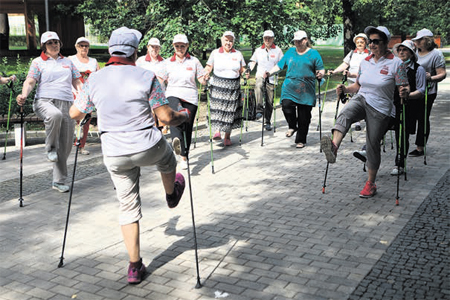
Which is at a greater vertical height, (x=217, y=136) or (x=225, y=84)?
(x=225, y=84)

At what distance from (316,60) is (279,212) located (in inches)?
183

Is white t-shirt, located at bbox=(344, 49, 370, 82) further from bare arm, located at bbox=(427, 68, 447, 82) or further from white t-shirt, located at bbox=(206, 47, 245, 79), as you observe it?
white t-shirt, located at bbox=(206, 47, 245, 79)

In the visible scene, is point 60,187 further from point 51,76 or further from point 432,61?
point 432,61

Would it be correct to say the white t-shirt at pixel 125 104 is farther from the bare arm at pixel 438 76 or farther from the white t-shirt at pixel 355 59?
the white t-shirt at pixel 355 59

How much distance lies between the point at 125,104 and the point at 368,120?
12.3 feet

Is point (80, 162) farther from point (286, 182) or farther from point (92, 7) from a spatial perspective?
point (92, 7)

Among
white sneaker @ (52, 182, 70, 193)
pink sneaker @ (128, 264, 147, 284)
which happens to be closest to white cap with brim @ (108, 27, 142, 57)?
pink sneaker @ (128, 264, 147, 284)

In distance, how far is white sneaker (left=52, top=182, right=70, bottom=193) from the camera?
8367mm

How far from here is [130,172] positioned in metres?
5.27

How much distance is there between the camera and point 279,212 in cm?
733

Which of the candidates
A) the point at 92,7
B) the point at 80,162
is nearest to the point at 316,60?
the point at 80,162

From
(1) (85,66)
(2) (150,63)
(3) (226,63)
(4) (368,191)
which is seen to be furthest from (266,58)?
(4) (368,191)

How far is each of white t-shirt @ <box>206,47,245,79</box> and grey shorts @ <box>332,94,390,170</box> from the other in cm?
388

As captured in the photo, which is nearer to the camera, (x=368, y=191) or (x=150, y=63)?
(x=368, y=191)
